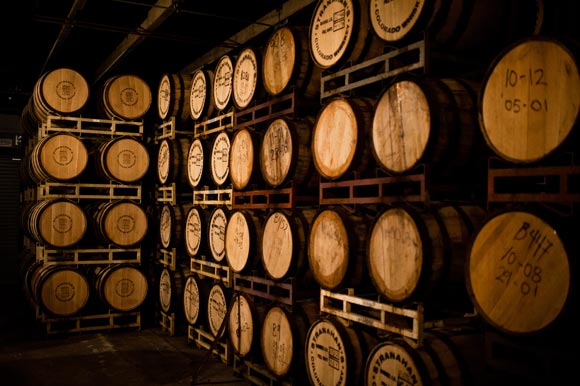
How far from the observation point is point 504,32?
13.2 feet

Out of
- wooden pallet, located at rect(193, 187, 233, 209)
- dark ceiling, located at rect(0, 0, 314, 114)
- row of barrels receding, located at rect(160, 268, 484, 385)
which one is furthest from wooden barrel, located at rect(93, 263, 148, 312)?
dark ceiling, located at rect(0, 0, 314, 114)

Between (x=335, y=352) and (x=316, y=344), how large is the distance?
34 cm

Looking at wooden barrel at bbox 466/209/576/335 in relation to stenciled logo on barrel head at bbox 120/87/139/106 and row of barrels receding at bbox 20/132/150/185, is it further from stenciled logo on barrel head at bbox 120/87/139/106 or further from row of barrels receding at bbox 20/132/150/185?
stenciled logo on barrel head at bbox 120/87/139/106

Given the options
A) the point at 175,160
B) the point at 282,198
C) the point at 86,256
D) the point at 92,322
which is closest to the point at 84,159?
the point at 175,160

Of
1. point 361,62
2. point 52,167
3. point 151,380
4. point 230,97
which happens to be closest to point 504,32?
point 361,62

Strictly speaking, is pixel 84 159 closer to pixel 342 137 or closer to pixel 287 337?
pixel 287 337

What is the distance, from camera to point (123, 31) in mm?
8578

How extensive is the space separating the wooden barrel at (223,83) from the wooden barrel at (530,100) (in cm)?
443

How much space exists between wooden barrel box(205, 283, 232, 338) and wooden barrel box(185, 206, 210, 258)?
25.3 inches

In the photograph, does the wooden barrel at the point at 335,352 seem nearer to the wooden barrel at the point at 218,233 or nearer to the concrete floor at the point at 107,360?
the concrete floor at the point at 107,360

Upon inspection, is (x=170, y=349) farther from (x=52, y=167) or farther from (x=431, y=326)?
(x=431, y=326)

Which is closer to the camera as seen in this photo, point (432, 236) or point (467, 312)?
point (432, 236)

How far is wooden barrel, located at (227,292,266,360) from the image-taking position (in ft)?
20.9

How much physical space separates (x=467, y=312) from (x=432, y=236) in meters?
0.82
